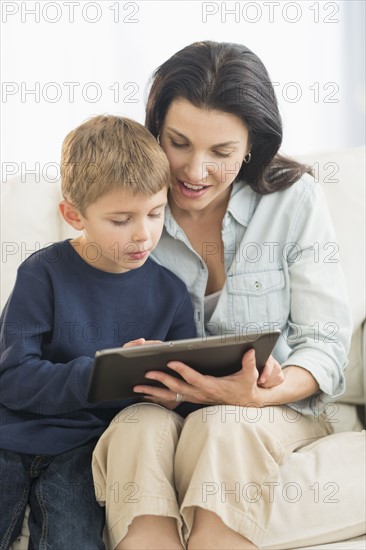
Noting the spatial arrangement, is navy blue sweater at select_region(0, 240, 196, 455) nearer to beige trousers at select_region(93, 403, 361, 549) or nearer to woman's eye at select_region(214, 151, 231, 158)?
beige trousers at select_region(93, 403, 361, 549)

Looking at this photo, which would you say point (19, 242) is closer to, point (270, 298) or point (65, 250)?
point (65, 250)

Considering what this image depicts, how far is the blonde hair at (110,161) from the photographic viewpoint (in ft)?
4.78

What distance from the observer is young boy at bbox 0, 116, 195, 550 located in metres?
1.43

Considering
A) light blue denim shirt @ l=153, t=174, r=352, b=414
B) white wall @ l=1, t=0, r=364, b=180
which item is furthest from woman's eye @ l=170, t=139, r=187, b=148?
white wall @ l=1, t=0, r=364, b=180

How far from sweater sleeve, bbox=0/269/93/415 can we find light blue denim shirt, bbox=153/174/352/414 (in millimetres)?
314

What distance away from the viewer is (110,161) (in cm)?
146

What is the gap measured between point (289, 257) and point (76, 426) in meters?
0.56

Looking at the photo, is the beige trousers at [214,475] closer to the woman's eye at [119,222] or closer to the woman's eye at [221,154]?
the woman's eye at [119,222]

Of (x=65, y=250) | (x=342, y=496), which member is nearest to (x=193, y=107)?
(x=65, y=250)

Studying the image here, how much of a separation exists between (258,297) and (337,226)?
351 mm

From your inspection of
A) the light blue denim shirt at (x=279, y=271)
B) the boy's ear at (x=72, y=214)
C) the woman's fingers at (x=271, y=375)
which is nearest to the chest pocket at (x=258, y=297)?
the light blue denim shirt at (x=279, y=271)

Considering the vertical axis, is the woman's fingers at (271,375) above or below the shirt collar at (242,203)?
below

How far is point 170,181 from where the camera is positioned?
160cm

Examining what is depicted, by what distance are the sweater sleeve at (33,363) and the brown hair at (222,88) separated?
430 millimetres
